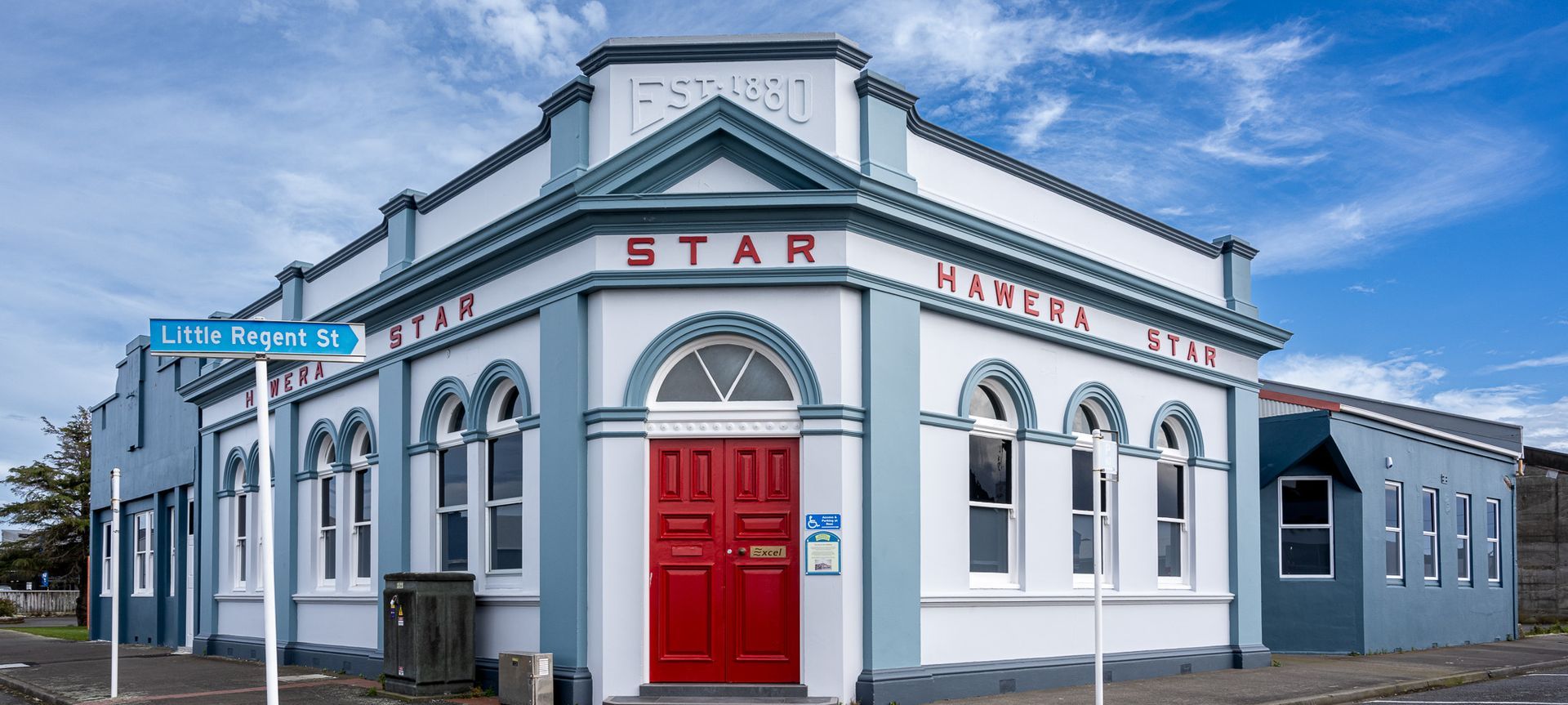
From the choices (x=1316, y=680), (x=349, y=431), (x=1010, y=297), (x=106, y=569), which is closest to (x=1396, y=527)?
(x=1316, y=680)

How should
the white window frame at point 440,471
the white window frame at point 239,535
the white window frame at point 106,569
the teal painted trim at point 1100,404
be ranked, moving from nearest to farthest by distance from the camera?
the white window frame at point 440,471 → the teal painted trim at point 1100,404 → the white window frame at point 239,535 → the white window frame at point 106,569

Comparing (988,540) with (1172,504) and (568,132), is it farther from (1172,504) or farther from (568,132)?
(568,132)

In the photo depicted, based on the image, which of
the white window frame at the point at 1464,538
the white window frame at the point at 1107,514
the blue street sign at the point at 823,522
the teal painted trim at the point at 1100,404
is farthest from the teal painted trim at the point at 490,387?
the white window frame at the point at 1464,538

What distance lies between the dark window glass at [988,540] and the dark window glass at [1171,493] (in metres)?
3.39

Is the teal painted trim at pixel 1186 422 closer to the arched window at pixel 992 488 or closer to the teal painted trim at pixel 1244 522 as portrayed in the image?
the teal painted trim at pixel 1244 522

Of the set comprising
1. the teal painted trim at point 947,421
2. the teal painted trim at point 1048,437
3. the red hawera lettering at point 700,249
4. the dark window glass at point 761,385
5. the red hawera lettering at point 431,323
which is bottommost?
the teal painted trim at point 1048,437

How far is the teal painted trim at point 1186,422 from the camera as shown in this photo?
1652 cm

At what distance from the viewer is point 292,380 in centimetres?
1925

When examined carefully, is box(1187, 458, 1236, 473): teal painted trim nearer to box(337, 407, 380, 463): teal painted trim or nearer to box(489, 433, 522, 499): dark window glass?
box(489, 433, 522, 499): dark window glass

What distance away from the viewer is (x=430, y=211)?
15.9 metres

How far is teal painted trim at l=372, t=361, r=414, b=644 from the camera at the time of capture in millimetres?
15516

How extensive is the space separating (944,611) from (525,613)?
4.21 metres

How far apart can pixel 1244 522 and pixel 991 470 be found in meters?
5.45

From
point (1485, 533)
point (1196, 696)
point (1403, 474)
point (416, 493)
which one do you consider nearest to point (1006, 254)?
point (1196, 696)
